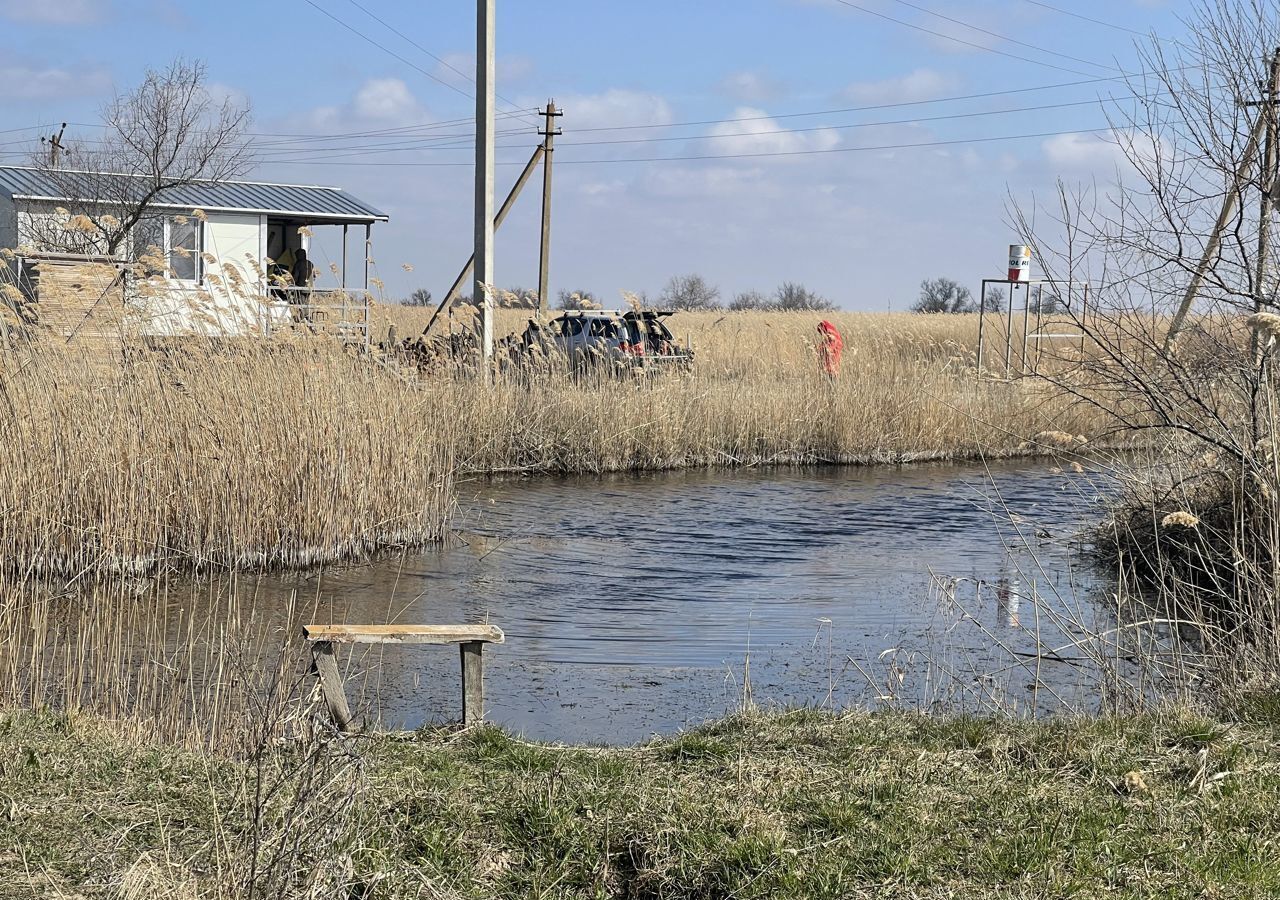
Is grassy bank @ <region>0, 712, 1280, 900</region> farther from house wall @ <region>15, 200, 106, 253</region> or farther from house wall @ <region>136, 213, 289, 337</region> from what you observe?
house wall @ <region>15, 200, 106, 253</region>

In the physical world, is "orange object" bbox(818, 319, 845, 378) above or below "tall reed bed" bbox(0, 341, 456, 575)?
above

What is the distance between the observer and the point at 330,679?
5.32m

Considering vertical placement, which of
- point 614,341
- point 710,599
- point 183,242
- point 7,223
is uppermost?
point 7,223

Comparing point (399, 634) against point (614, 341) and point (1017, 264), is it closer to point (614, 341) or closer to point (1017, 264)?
point (614, 341)

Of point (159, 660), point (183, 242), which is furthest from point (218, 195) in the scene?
point (159, 660)

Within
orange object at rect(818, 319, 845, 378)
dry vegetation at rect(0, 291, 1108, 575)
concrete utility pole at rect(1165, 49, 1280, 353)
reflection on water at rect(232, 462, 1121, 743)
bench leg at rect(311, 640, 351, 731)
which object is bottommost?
reflection on water at rect(232, 462, 1121, 743)

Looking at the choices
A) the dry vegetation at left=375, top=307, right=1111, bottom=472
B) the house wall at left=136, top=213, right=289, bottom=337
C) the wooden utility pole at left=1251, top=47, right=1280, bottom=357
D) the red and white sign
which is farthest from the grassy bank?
the red and white sign

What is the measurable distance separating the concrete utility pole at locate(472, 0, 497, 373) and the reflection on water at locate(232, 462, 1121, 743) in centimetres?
412

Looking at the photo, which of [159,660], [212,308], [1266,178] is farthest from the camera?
[212,308]

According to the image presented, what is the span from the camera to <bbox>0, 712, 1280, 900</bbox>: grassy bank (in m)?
3.50


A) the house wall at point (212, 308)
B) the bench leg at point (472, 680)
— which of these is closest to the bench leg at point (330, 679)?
the bench leg at point (472, 680)

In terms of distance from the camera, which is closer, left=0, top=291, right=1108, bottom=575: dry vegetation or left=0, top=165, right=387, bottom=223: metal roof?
left=0, top=291, right=1108, bottom=575: dry vegetation

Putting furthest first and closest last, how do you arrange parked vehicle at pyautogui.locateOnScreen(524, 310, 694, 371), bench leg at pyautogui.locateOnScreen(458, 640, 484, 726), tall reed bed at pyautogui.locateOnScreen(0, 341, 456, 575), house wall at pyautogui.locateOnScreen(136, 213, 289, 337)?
1. parked vehicle at pyautogui.locateOnScreen(524, 310, 694, 371)
2. house wall at pyautogui.locateOnScreen(136, 213, 289, 337)
3. tall reed bed at pyautogui.locateOnScreen(0, 341, 456, 575)
4. bench leg at pyautogui.locateOnScreen(458, 640, 484, 726)

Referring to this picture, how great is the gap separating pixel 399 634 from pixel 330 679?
1.10 ft
